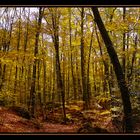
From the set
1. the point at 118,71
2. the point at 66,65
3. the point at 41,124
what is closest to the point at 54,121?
the point at 41,124

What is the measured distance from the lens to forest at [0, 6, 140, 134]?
724 centimetres

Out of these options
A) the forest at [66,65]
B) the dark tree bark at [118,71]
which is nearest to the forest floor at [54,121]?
the forest at [66,65]

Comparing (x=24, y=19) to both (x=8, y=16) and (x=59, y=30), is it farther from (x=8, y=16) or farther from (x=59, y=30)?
(x=59, y=30)

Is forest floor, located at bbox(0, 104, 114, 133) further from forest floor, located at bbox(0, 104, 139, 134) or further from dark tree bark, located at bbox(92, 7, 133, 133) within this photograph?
dark tree bark, located at bbox(92, 7, 133, 133)

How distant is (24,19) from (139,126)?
23.3 ft

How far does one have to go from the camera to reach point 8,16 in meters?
11.4

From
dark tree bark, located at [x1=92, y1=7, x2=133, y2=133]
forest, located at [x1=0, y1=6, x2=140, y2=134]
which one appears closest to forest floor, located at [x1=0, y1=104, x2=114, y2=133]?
forest, located at [x1=0, y1=6, x2=140, y2=134]

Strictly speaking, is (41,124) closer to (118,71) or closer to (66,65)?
(118,71)

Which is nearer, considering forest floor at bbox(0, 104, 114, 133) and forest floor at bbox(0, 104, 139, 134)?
forest floor at bbox(0, 104, 114, 133)

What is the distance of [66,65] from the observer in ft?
39.7

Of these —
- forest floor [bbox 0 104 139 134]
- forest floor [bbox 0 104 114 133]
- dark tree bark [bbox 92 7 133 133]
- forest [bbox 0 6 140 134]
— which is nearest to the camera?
dark tree bark [bbox 92 7 133 133]

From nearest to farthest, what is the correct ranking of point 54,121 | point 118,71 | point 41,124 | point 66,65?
point 118,71 → point 41,124 → point 54,121 → point 66,65

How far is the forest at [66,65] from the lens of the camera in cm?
724

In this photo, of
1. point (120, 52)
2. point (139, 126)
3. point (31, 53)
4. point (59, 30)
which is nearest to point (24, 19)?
point (59, 30)
